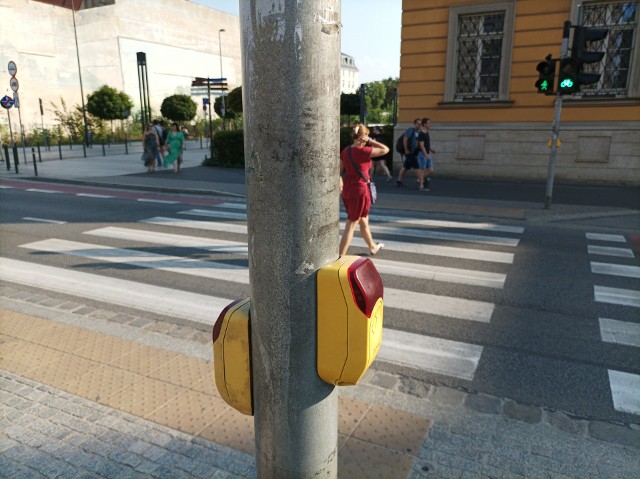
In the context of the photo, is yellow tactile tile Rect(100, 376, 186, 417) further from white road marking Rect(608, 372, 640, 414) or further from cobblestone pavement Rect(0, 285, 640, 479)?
white road marking Rect(608, 372, 640, 414)

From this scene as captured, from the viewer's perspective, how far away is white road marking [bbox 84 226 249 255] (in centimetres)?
796

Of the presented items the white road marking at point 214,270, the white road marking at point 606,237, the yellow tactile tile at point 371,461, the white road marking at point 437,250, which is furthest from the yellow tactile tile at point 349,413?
the white road marking at point 606,237

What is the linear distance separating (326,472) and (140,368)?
8.73ft

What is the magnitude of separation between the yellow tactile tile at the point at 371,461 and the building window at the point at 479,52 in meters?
15.4

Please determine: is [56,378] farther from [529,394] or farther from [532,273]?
[532,273]

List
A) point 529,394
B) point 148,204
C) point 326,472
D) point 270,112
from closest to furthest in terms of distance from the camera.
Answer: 1. point 270,112
2. point 326,472
3. point 529,394
4. point 148,204

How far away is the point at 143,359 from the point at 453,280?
385cm

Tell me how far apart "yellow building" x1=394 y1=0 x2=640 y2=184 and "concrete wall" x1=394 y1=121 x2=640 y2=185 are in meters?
0.03

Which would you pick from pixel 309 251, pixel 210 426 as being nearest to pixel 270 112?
pixel 309 251

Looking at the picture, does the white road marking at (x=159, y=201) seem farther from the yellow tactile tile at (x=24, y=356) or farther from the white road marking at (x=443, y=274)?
the yellow tactile tile at (x=24, y=356)

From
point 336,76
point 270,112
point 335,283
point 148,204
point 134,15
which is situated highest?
point 134,15

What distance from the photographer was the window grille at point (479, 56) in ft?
53.1

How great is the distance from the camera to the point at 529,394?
144 inches

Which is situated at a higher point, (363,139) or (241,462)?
(363,139)
